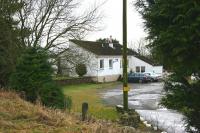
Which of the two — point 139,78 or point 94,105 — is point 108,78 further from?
point 94,105

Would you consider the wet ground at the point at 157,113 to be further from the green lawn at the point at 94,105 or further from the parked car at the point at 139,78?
the parked car at the point at 139,78

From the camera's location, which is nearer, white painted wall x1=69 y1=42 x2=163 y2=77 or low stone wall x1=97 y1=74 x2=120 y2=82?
white painted wall x1=69 y1=42 x2=163 y2=77

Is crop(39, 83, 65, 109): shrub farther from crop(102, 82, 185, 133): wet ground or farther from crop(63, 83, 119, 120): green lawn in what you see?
crop(102, 82, 185, 133): wet ground

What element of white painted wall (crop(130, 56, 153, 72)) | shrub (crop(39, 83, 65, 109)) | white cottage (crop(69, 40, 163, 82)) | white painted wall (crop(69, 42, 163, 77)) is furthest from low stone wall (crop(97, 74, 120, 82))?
shrub (crop(39, 83, 65, 109))

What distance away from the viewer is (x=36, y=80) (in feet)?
61.1

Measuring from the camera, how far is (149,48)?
9297 mm

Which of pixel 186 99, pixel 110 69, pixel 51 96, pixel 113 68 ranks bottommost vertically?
pixel 51 96

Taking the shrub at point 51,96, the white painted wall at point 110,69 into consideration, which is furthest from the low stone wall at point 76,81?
the shrub at point 51,96

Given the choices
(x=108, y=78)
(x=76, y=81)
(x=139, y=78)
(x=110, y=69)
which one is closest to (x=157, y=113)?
(x=76, y=81)

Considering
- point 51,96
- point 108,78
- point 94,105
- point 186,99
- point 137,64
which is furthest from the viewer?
point 137,64

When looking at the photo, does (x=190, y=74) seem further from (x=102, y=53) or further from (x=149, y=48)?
(x=102, y=53)

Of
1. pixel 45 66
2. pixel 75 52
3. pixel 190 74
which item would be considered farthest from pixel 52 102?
pixel 75 52

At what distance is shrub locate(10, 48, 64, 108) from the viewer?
17.9 meters

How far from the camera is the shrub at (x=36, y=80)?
58.8 feet
